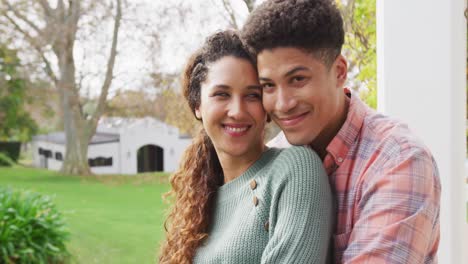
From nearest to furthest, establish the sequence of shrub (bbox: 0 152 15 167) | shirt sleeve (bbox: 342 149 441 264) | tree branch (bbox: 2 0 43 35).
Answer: shirt sleeve (bbox: 342 149 441 264)
tree branch (bbox: 2 0 43 35)
shrub (bbox: 0 152 15 167)

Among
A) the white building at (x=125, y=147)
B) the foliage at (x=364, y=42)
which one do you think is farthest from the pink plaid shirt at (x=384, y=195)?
the white building at (x=125, y=147)

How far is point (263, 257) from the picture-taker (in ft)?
2.99

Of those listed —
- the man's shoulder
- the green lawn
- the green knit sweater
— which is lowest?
the green lawn

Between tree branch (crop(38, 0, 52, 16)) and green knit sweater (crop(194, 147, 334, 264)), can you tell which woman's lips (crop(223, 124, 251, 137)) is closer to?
green knit sweater (crop(194, 147, 334, 264))

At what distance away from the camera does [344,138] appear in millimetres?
991

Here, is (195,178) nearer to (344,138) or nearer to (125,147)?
(344,138)

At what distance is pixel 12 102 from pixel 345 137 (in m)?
4.26

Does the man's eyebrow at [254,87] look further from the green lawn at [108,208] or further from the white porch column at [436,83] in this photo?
the green lawn at [108,208]

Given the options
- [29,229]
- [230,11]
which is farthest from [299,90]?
[230,11]

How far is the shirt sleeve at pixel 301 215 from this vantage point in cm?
87

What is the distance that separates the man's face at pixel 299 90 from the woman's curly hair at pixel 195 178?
0.37ft

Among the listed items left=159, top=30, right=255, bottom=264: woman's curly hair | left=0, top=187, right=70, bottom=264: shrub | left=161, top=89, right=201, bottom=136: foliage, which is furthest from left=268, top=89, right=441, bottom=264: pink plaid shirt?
left=161, top=89, right=201, bottom=136: foliage

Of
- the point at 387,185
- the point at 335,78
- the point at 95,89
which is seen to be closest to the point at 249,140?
the point at 335,78

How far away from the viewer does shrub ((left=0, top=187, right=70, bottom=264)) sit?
328 centimetres
